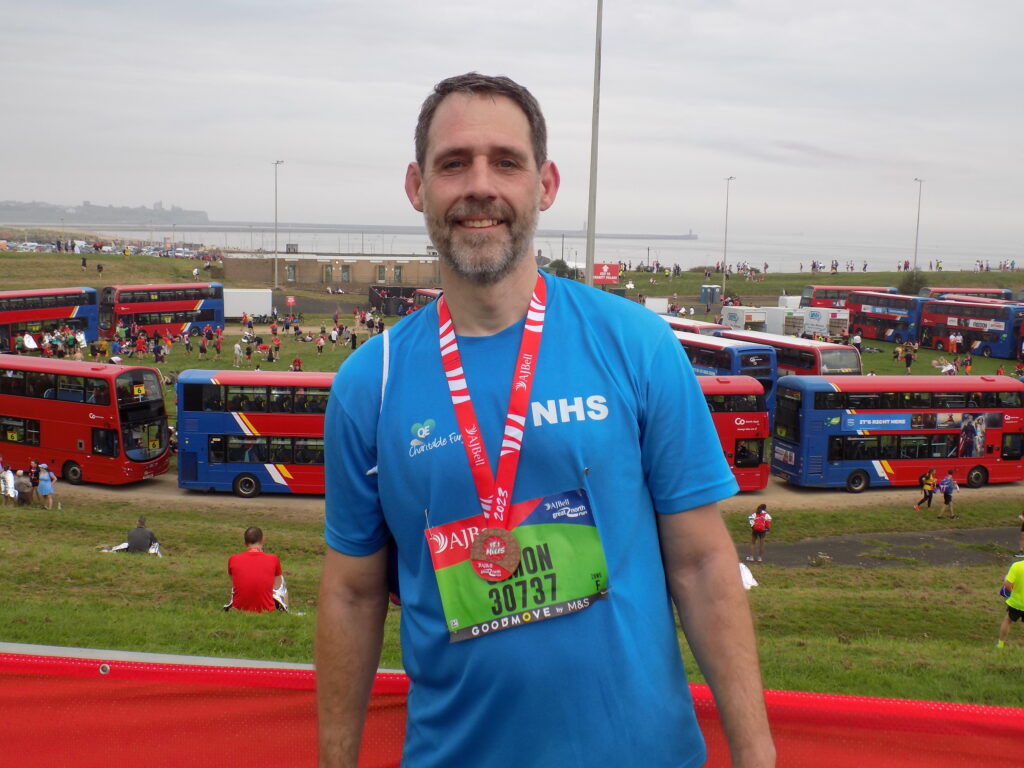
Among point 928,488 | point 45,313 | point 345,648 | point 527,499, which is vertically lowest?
point 928,488

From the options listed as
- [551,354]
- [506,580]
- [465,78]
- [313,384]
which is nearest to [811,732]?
[506,580]

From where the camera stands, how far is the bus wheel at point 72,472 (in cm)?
2447

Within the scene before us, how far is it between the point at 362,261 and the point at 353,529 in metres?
86.6

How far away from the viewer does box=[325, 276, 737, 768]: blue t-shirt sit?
1944 millimetres

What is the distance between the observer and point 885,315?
57281 millimetres

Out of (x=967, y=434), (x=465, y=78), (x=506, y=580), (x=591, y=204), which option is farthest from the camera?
(x=967, y=434)

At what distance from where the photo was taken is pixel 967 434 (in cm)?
2653

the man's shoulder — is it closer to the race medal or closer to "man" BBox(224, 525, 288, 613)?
the race medal

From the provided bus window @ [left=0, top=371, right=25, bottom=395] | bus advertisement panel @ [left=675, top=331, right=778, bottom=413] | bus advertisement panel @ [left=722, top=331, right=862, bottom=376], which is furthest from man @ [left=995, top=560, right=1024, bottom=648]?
bus window @ [left=0, top=371, right=25, bottom=395]

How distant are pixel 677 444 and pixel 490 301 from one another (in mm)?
509

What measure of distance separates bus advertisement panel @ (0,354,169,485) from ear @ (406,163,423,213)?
2340 cm

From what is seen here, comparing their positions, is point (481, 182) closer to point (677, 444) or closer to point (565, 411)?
point (565, 411)

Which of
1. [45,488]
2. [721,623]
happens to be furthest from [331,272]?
[721,623]

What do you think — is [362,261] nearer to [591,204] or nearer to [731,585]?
[591,204]
